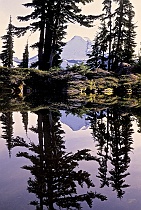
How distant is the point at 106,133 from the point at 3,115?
4558 millimetres

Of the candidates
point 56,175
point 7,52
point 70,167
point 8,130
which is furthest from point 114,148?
point 7,52

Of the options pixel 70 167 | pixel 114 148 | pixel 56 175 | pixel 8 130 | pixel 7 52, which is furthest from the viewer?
pixel 7 52

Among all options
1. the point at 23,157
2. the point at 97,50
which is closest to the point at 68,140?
the point at 23,157

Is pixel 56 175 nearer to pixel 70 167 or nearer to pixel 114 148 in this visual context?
pixel 70 167

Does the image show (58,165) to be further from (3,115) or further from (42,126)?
(3,115)

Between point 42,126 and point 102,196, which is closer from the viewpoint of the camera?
point 102,196

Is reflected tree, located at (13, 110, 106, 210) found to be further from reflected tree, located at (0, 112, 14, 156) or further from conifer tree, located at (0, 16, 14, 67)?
conifer tree, located at (0, 16, 14, 67)

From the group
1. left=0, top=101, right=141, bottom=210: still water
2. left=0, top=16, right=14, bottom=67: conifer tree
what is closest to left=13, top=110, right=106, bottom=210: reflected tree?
left=0, top=101, right=141, bottom=210: still water

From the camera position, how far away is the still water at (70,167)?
3.64m

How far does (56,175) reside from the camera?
434cm

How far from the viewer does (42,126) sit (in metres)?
8.30

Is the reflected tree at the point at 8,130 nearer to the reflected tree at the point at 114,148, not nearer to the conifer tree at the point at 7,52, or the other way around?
the reflected tree at the point at 114,148

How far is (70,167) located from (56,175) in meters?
0.54

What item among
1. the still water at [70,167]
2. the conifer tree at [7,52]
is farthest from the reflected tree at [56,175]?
the conifer tree at [7,52]
